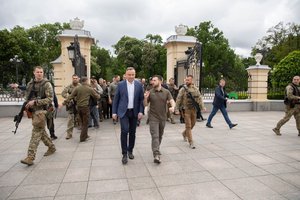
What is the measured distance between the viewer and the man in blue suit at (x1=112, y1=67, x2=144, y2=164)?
16.4ft

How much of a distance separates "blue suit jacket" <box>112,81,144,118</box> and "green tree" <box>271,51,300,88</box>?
48.1 ft

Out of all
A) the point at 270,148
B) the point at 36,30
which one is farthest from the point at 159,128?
the point at 36,30

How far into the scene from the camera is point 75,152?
5.79 m

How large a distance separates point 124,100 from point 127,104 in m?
0.10

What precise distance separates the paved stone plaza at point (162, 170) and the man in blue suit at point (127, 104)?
2.05 feet

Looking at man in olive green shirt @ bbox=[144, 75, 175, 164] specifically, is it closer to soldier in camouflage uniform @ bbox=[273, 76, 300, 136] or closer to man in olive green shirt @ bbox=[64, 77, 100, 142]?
man in olive green shirt @ bbox=[64, 77, 100, 142]

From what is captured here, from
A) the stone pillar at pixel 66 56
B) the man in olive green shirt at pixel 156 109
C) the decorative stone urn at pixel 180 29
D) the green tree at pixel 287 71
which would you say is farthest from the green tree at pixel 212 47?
the man in olive green shirt at pixel 156 109

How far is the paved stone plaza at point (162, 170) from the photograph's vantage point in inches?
144

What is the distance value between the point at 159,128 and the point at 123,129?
740 millimetres

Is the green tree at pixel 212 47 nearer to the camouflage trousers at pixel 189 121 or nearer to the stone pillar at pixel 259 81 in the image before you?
the stone pillar at pixel 259 81

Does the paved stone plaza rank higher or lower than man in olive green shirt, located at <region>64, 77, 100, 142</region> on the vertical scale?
lower

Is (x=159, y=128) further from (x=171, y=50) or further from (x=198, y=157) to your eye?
(x=171, y=50)

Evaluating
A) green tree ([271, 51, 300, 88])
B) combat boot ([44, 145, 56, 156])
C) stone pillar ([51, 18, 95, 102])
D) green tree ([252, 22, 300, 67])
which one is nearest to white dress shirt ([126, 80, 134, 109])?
combat boot ([44, 145, 56, 156])

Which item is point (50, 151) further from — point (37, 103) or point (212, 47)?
point (212, 47)
